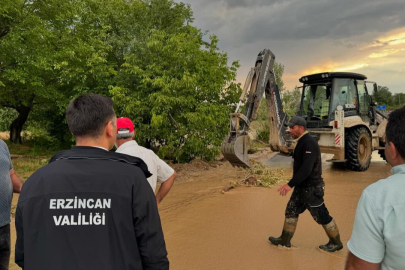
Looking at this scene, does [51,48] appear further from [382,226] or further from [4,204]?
[382,226]

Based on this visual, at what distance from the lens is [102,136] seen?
182 cm

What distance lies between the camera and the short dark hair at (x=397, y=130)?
1604 mm

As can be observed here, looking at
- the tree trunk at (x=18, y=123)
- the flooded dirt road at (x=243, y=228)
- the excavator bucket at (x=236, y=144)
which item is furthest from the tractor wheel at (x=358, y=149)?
the tree trunk at (x=18, y=123)

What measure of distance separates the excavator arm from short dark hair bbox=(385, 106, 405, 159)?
22.4 ft

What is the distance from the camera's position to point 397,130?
1.62 metres

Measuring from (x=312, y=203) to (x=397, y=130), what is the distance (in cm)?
320

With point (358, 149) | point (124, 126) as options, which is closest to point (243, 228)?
point (124, 126)

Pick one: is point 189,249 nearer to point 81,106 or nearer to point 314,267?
point 314,267

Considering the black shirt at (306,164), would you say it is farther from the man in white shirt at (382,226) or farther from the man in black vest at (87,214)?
the man in black vest at (87,214)

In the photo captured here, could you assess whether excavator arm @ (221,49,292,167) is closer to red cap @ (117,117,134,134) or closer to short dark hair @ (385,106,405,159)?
red cap @ (117,117,134,134)

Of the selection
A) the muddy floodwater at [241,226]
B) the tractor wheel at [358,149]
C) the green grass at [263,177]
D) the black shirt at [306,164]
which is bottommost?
the muddy floodwater at [241,226]

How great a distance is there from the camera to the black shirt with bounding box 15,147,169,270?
1.58 metres

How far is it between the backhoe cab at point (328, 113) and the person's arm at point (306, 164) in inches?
165

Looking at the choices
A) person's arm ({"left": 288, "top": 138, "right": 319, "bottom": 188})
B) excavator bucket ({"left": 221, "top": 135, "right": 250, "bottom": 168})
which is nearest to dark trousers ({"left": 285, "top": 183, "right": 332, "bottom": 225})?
person's arm ({"left": 288, "top": 138, "right": 319, "bottom": 188})
